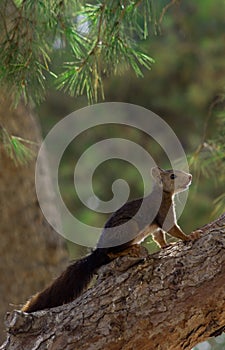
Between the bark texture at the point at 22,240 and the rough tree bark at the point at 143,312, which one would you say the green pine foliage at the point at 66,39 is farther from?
the bark texture at the point at 22,240

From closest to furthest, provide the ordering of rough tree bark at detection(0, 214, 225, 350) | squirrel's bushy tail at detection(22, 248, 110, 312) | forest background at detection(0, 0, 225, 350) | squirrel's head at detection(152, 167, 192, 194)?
rough tree bark at detection(0, 214, 225, 350) < squirrel's bushy tail at detection(22, 248, 110, 312) < squirrel's head at detection(152, 167, 192, 194) < forest background at detection(0, 0, 225, 350)

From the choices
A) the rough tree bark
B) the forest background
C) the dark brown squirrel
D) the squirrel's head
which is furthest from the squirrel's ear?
the forest background

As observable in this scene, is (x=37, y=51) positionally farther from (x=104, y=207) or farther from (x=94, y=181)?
(x=94, y=181)

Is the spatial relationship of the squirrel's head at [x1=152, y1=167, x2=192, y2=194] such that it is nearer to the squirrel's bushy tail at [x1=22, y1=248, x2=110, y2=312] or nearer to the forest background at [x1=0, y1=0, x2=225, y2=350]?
the squirrel's bushy tail at [x1=22, y1=248, x2=110, y2=312]

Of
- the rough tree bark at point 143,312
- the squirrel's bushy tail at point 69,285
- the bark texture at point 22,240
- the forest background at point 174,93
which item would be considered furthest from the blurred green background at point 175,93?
the rough tree bark at point 143,312

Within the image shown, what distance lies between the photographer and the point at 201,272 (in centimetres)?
164

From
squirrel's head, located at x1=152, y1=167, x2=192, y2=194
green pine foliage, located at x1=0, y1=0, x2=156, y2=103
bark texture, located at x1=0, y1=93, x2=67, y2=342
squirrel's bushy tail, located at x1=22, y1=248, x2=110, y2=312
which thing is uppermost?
green pine foliage, located at x1=0, y1=0, x2=156, y2=103

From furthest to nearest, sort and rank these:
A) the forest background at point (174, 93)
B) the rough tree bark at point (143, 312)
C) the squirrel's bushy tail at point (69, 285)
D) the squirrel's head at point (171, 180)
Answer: the forest background at point (174, 93) → the squirrel's head at point (171, 180) → the squirrel's bushy tail at point (69, 285) → the rough tree bark at point (143, 312)

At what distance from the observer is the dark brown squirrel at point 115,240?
187 centimetres

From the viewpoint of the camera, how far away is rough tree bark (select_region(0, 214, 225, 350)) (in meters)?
1.60

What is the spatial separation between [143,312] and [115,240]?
1.03ft

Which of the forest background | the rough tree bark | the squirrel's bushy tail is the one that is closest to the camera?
the rough tree bark

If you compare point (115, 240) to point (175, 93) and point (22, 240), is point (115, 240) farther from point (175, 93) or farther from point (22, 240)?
point (175, 93)

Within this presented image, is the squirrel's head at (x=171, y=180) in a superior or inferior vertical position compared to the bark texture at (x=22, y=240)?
superior
